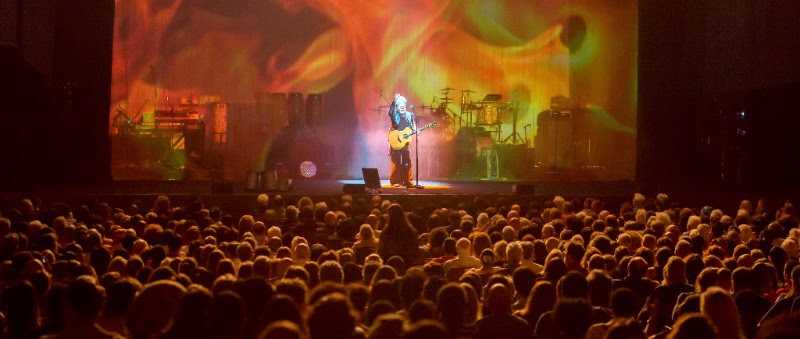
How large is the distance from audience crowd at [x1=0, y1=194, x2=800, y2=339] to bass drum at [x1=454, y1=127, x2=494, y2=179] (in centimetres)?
829

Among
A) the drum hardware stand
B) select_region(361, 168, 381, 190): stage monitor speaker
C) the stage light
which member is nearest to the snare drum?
the drum hardware stand

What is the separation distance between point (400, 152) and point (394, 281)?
36.5 feet

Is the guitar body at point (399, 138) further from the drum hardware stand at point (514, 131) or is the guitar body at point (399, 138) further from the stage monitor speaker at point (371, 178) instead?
the drum hardware stand at point (514, 131)

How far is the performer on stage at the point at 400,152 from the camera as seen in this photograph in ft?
53.8

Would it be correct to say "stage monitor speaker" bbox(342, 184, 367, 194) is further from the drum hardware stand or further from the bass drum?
the drum hardware stand

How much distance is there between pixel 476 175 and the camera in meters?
19.4

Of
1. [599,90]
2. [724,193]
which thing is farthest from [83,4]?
[724,193]

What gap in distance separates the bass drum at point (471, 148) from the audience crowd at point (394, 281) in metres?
8.29

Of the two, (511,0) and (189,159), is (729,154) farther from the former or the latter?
(189,159)

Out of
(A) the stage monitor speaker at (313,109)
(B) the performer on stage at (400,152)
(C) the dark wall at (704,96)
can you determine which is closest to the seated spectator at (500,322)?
(B) the performer on stage at (400,152)

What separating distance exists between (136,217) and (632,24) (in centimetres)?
1390

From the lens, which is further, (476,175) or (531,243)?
(476,175)

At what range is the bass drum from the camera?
1942cm

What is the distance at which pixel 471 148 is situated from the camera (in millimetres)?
19469
